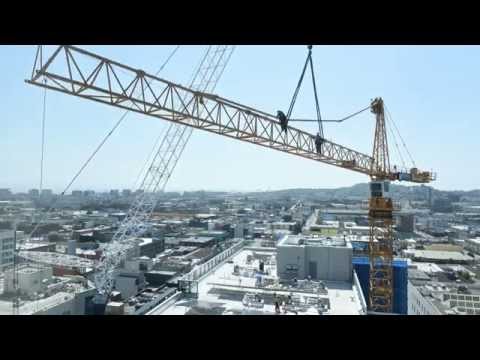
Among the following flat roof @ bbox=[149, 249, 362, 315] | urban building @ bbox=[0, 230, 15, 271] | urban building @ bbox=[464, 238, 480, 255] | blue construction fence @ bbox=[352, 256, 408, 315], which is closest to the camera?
flat roof @ bbox=[149, 249, 362, 315]

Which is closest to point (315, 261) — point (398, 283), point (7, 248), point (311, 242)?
point (311, 242)

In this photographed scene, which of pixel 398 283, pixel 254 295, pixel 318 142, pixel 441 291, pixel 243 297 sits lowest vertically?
pixel 398 283

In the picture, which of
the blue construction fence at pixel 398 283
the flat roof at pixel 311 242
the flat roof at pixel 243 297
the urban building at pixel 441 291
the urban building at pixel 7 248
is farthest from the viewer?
the flat roof at pixel 311 242

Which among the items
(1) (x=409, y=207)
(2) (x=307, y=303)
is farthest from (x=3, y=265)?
(1) (x=409, y=207)

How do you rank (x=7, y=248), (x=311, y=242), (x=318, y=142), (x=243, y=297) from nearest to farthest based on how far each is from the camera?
(x=243, y=297)
(x=318, y=142)
(x=7, y=248)
(x=311, y=242)

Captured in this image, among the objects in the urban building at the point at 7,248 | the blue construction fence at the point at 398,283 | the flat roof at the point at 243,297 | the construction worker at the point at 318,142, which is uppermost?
the construction worker at the point at 318,142

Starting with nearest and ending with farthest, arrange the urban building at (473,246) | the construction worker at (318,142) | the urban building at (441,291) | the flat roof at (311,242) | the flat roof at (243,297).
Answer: the flat roof at (243,297) < the urban building at (441,291) < the construction worker at (318,142) < the flat roof at (311,242) < the urban building at (473,246)

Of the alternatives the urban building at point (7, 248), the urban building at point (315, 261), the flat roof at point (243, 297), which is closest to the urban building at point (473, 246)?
the urban building at point (315, 261)

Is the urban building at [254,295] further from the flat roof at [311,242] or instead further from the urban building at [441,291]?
the urban building at [441,291]

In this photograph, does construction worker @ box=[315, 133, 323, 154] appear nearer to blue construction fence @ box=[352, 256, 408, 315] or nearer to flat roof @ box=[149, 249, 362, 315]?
flat roof @ box=[149, 249, 362, 315]

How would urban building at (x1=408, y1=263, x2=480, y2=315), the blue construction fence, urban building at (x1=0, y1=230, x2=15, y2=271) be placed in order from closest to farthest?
urban building at (x1=408, y1=263, x2=480, y2=315), urban building at (x1=0, y1=230, x2=15, y2=271), the blue construction fence

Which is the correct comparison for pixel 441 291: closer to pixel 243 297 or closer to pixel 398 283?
pixel 398 283

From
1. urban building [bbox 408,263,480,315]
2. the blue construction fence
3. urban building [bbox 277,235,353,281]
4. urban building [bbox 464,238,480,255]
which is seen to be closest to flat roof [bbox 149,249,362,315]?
urban building [bbox 277,235,353,281]
